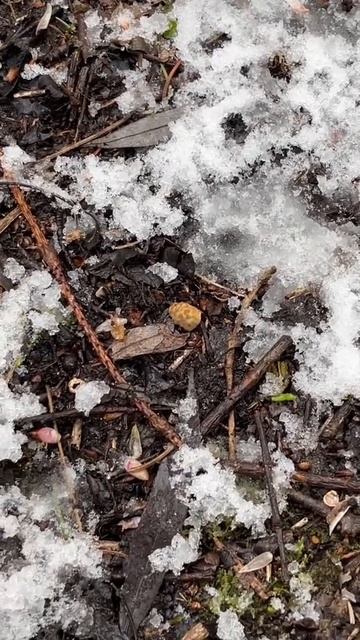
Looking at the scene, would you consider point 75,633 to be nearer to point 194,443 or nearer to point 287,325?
point 194,443

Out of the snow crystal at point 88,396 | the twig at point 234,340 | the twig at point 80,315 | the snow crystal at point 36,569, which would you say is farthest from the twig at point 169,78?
the snow crystal at point 36,569

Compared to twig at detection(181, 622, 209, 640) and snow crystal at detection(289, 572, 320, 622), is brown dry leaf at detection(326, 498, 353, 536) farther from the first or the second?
twig at detection(181, 622, 209, 640)

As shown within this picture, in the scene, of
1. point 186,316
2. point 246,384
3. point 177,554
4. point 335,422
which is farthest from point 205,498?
point 186,316

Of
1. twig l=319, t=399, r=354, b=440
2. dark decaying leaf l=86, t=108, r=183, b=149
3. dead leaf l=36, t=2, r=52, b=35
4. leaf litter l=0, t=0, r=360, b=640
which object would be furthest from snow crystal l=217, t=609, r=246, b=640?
dead leaf l=36, t=2, r=52, b=35

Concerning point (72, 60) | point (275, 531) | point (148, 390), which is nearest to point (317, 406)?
point (275, 531)

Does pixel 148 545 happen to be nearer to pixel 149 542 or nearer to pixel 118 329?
pixel 149 542
